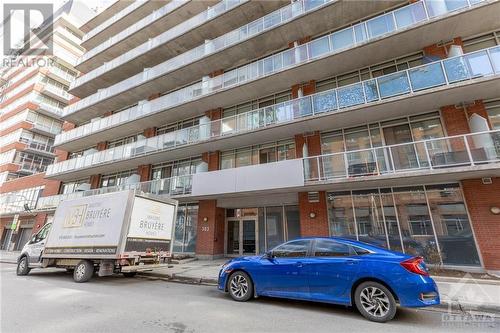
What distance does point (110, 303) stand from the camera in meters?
5.69

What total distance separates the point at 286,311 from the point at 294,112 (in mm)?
9259

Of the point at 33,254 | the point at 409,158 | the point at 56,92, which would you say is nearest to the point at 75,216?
the point at 33,254

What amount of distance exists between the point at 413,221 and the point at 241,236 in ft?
28.6

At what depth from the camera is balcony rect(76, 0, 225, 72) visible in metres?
19.0

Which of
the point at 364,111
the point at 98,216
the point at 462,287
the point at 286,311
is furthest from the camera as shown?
the point at 364,111

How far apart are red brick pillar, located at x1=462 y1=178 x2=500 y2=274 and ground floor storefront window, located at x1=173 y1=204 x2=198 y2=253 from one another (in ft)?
43.8

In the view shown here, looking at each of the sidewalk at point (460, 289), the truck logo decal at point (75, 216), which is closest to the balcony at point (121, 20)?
the truck logo decal at point (75, 216)

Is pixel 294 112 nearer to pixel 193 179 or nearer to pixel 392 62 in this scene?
pixel 392 62

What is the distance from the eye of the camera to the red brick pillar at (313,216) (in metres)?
11.4

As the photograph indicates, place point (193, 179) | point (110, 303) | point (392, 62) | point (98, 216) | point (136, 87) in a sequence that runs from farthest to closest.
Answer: point (136, 87) < point (193, 179) < point (392, 62) < point (98, 216) < point (110, 303)

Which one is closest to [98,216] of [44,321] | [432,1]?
[44,321]

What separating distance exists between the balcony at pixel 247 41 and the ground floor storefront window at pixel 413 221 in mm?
9648

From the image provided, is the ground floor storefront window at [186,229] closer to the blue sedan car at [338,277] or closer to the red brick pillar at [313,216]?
the red brick pillar at [313,216]

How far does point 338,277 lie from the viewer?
488 centimetres
